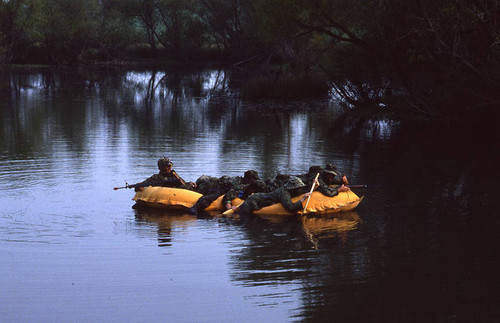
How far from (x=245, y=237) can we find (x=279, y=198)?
1.75 meters

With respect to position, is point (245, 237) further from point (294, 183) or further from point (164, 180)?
point (164, 180)

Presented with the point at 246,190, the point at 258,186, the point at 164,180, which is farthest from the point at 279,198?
the point at 164,180

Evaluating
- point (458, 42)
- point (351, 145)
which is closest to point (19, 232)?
point (351, 145)

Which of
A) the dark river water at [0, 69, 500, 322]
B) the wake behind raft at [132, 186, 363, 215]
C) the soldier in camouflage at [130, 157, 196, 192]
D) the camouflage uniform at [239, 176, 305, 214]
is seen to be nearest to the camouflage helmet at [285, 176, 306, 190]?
the camouflage uniform at [239, 176, 305, 214]

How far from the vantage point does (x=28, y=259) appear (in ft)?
34.4

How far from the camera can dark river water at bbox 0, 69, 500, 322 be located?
8719 mm

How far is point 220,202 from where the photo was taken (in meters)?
13.5

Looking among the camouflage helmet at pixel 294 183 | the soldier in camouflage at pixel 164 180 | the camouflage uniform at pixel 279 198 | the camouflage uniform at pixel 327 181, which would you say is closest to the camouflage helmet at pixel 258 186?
the camouflage uniform at pixel 279 198

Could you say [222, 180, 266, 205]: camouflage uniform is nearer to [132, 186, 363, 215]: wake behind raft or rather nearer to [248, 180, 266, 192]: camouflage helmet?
[248, 180, 266, 192]: camouflage helmet

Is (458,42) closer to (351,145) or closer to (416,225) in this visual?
(351,145)

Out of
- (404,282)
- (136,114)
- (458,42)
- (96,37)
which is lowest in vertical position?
(404,282)

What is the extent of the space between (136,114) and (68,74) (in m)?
27.1

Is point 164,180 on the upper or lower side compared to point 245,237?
upper

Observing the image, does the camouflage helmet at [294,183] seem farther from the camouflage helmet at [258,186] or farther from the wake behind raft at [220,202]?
the camouflage helmet at [258,186]
